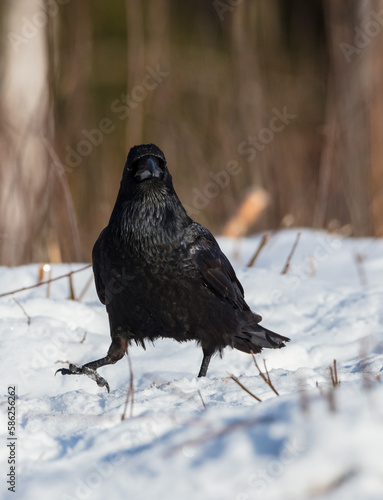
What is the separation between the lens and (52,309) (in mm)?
3262

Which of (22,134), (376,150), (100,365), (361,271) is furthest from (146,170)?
(376,150)

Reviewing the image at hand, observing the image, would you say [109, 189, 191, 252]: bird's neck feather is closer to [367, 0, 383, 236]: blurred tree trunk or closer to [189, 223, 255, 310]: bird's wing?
[189, 223, 255, 310]: bird's wing

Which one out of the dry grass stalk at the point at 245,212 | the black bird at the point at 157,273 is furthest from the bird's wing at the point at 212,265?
the dry grass stalk at the point at 245,212

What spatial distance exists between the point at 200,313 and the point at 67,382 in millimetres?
597

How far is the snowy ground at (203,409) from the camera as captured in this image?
4.60 ft

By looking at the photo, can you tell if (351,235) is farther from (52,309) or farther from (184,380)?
(184,380)

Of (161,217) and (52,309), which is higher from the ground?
(161,217)

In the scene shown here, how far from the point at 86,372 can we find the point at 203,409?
0.87 metres

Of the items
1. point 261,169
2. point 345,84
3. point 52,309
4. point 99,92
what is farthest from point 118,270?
point 99,92

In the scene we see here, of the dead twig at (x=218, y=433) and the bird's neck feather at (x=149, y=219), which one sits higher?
the bird's neck feather at (x=149, y=219)

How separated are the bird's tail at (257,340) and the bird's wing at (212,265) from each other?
0.14 meters

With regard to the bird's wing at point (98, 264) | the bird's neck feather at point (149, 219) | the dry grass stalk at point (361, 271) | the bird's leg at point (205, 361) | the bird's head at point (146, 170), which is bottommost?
the bird's leg at point (205, 361)

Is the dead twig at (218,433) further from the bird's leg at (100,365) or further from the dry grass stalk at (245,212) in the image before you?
the dry grass stalk at (245,212)

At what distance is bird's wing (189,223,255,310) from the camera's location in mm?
2773
